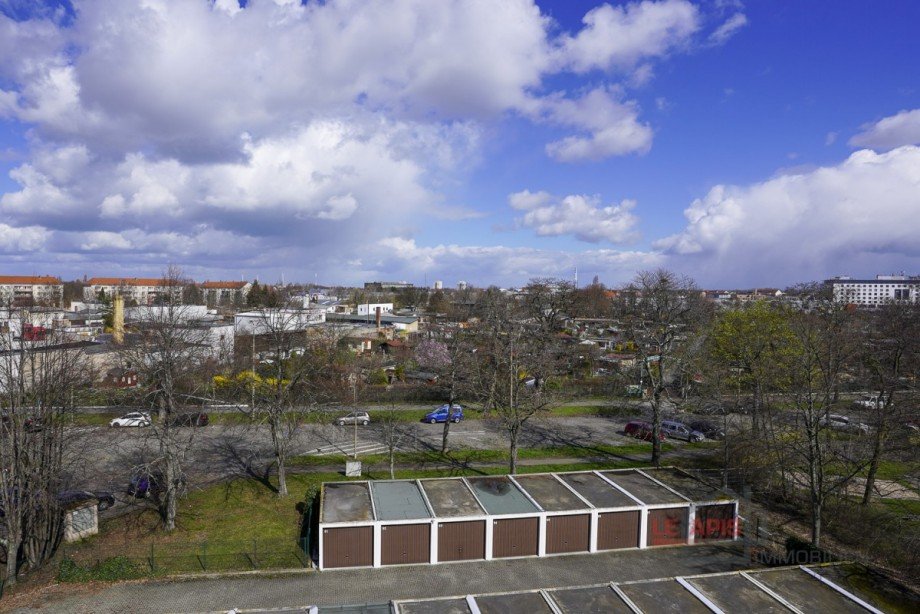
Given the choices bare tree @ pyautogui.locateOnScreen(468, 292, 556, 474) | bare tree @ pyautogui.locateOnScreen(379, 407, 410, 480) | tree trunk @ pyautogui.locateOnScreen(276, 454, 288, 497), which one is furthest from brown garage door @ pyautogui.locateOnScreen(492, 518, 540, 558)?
tree trunk @ pyautogui.locateOnScreen(276, 454, 288, 497)

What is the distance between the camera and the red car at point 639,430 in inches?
1217

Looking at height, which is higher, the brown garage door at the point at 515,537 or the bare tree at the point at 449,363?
the bare tree at the point at 449,363

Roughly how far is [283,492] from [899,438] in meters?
23.1

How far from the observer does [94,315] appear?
70.5 metres

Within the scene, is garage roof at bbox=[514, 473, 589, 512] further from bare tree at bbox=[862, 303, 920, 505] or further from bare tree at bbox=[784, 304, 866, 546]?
bare tree at bbox=[862, 303, 920, 505]

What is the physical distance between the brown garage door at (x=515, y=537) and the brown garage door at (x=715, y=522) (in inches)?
227

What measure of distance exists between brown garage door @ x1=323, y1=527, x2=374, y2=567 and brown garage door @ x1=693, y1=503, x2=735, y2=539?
11067 mm

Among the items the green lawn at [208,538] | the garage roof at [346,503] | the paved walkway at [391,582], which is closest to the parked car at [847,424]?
the paved walkway at [391,582]

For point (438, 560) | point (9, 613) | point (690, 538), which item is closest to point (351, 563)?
point (438, 560)

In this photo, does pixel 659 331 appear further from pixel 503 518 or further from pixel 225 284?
pixel 225 284

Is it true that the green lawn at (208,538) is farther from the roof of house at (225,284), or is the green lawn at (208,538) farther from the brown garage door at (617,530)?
the roof of house at (225,284)

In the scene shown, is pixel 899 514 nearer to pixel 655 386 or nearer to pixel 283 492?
pixel 655 386

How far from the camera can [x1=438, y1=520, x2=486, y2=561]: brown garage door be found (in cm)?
1728

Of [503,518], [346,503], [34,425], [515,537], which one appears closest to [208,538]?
[346,503]
